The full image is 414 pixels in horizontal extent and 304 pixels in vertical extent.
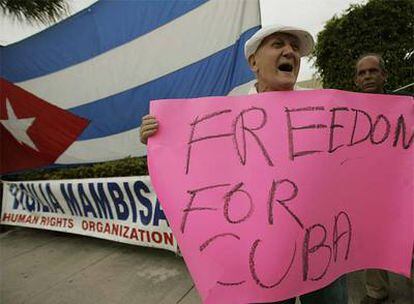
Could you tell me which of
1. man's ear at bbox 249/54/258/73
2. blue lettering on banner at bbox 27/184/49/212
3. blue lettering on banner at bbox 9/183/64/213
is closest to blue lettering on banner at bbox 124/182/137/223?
blue lettering on banner at bbox 9/183/64/213

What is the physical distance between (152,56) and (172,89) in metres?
0.45

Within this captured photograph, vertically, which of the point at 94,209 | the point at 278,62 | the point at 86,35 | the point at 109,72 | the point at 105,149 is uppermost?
the point at 86,35

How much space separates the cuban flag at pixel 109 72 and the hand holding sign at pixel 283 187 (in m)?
2.05

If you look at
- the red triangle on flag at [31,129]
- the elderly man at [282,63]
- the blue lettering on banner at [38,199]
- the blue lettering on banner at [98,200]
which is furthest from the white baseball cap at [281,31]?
the blue lettering on banner at [38,199]

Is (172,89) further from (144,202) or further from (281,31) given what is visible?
(281,31)

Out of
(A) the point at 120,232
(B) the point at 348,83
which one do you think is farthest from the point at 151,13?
(B) the point at 348,83

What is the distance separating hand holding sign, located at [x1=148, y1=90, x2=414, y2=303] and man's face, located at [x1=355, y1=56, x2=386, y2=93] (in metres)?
0.88

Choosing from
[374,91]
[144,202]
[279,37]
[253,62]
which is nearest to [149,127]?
[253,62]

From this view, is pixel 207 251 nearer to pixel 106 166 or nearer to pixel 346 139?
pixel 346 139

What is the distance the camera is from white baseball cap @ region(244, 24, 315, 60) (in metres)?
1.35

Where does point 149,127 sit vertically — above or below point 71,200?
above

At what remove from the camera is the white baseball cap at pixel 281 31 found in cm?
135

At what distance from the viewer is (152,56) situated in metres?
4.02

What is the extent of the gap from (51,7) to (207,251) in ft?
18.4
